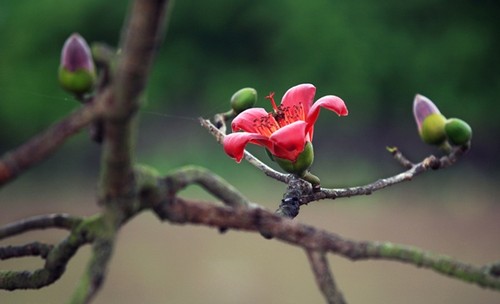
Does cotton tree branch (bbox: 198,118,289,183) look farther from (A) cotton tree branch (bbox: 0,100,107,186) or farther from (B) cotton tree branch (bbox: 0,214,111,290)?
(A) cotton tree branch (bbox: 0,100,107,186)

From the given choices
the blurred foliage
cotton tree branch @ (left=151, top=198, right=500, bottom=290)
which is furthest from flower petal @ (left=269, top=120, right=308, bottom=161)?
the blurred foliage

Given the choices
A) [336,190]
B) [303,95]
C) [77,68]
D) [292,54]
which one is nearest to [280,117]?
[303,95]

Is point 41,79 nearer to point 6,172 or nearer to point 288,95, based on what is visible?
point 288,95

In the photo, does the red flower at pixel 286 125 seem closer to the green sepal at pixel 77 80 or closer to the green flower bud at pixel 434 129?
the green flower bud at pixel 434 129

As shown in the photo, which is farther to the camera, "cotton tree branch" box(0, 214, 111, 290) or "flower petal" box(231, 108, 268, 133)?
"flower petal" box(231, 108, 268, 133)

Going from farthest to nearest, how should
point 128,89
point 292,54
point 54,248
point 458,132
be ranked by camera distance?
point 292,54, point 458,132, point 54,248, point 128,89

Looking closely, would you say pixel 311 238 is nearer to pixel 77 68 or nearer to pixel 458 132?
pixel 77 68
